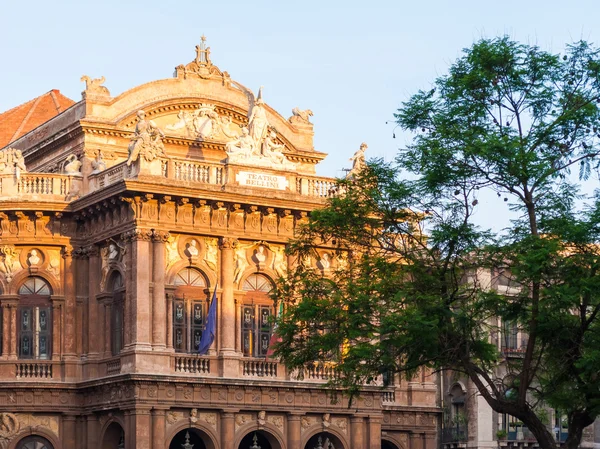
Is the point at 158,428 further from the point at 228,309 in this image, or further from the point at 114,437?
the point at 228,309

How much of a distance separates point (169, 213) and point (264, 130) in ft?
15.0

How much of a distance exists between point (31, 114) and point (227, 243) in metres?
16.5

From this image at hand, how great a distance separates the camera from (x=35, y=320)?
4753 cm

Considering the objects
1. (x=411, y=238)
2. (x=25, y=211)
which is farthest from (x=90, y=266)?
(x=411, y=238)

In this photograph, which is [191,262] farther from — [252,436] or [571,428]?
[571,428]

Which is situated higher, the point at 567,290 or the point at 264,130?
the point at 264,130

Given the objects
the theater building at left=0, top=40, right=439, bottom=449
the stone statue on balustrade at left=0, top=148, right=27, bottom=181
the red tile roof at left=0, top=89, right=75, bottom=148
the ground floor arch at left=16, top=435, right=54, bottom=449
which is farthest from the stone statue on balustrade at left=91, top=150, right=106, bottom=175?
the red tile roof at left=0, top=89, right=75, bottom=148

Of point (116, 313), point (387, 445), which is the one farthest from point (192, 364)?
point (387, 445)

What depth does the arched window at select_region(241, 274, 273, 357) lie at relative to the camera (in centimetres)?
4797

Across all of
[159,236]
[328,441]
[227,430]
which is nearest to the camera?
[159,236]

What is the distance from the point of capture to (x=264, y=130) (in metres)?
48.6

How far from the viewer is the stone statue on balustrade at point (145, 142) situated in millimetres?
45594

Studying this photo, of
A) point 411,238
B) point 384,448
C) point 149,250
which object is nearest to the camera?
point 411,238

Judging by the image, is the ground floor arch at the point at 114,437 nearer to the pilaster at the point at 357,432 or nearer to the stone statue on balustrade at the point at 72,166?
the pilaster at the point at 357,432
